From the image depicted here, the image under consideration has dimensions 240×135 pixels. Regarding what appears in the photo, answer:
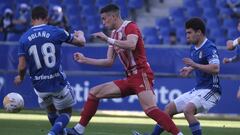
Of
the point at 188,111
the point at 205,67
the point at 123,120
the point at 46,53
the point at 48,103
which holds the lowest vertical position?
the point at 123,120

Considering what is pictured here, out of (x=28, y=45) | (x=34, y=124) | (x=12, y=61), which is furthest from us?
(x=12, y=61)

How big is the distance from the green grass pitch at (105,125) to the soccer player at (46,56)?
203 cm

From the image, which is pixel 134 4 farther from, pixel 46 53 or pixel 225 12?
pixel 46 53

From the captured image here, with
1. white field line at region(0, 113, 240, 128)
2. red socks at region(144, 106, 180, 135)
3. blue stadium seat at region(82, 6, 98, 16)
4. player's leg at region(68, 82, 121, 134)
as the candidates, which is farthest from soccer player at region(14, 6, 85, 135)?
blue stadium seat at region(82, 6, 98, 16)

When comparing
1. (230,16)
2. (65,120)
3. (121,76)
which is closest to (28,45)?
(65,120)

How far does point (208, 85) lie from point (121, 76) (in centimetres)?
898

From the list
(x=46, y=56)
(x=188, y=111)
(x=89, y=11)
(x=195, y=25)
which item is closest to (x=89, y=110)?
(x=46, y=56)

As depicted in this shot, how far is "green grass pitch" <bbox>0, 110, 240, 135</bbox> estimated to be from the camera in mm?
14773

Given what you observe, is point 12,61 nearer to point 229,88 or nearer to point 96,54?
point 96,54

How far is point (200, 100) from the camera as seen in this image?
12.2 meters

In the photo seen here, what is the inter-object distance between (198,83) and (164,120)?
117 cm

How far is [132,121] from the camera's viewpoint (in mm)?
18141

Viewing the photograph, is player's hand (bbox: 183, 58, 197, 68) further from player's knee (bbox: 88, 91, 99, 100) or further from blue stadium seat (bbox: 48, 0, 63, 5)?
blue stadium seat (bbox: 48, 0, 63, 5)

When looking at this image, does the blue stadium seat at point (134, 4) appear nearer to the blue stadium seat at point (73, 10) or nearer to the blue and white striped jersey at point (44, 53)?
the blue stadium seat at point (73, 10)
